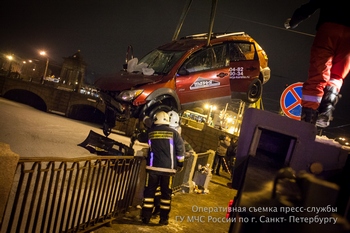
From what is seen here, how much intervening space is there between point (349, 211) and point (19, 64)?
7365 cm

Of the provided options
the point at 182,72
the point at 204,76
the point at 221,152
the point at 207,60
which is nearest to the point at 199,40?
the point at 207,60

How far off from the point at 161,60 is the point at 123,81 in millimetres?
1391

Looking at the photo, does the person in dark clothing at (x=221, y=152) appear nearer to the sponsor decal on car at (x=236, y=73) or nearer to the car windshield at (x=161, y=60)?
the sponsor decal on car at (x=236, y=73)

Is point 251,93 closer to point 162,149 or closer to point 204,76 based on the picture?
point 204,76

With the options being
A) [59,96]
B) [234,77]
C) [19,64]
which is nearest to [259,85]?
[234,77]

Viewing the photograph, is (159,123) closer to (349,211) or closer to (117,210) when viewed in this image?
(117,210)

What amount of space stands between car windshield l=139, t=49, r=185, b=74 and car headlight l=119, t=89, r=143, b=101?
1.00 metres

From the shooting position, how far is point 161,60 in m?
6.04

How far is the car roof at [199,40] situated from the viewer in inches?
232

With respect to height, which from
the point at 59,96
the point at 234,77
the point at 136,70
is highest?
the point at 234,77

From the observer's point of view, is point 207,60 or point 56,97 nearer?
point 207,60

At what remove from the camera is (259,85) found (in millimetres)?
6414

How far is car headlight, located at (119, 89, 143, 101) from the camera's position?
491 cm

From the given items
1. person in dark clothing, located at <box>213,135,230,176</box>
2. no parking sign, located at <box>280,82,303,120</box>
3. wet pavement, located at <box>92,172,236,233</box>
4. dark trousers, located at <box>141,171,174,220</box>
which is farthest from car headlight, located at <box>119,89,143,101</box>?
person in dark clothing, located at <box>213,135,230,176</box>
